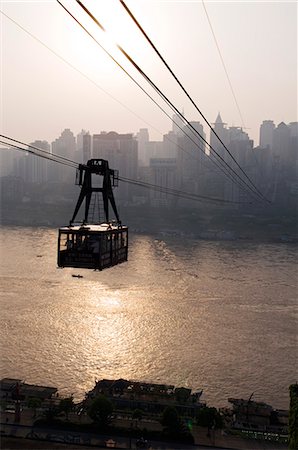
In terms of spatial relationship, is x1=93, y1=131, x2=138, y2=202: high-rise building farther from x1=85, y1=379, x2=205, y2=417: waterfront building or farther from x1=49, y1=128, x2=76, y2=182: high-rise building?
x1=85, y1=379, x2=205, y2=417: waterfront building

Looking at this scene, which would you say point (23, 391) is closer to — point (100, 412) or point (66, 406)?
point (66, 406)

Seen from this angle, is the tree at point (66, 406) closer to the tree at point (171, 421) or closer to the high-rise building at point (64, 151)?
the tree at point (171, 421)

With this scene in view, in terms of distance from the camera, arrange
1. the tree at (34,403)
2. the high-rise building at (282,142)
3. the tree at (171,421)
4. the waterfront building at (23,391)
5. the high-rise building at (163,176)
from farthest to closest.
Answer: the high-rise building at (282,142) < the high-rise building at (163,176) < the waterfront building at (23,391) < the tree at (34,403) < the tree at (171,421)

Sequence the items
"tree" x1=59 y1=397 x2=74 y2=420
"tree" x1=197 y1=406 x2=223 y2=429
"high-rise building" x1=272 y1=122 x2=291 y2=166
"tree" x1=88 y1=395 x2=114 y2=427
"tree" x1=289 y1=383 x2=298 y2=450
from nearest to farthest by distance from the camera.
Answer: "tree" x1=289 y1=383 x2=298 y2=450, "tree" x1=197 y1=406 x2=223 y2=429, "tree" x1=88 y1=395 x2=114 y2=427, "tree" x1=59 y1=397 x2=74 y2=420, "high-rise building" x1=272 y1=122 x2=291 y2=166

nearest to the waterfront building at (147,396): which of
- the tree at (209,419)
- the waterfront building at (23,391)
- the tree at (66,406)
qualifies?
the tree at (66,406)

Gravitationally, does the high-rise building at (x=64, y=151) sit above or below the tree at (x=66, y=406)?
above

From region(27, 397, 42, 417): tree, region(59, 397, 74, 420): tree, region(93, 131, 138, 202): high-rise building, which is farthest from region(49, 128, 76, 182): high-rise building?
region(59, 397, 74, 420): tree
